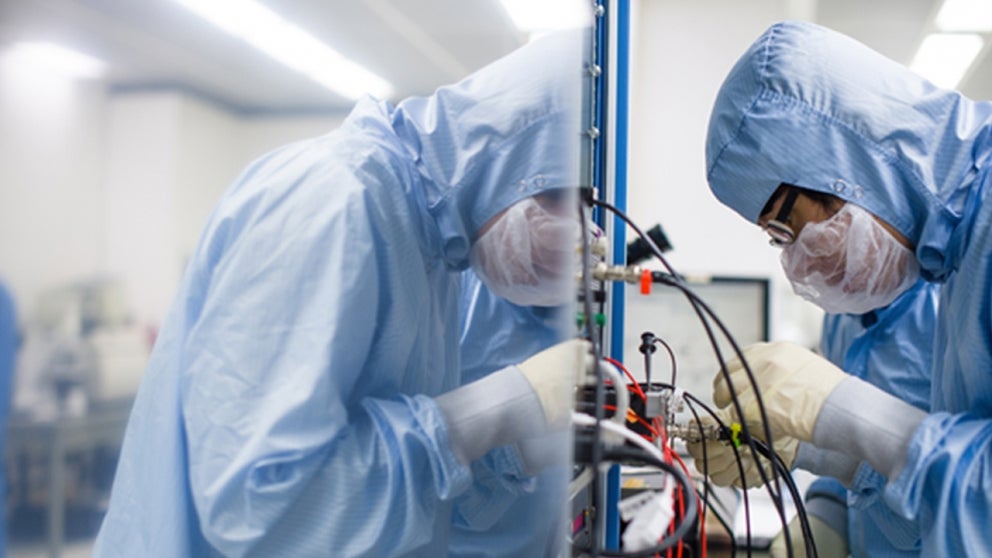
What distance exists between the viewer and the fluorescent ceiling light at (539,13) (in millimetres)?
812

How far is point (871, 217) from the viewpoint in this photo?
1039 millimetres

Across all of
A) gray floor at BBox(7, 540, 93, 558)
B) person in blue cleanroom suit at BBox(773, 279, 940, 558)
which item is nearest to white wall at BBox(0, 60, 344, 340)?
gray floor at BBox(7, 540, 93, 558)

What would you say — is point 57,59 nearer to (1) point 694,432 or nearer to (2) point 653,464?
(2) point 653,464

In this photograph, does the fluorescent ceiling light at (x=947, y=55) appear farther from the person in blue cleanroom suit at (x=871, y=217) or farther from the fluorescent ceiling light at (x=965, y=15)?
the person in blue cleanroom suit at (x=871, y=217)

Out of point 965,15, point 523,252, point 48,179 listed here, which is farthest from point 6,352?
point 965,15

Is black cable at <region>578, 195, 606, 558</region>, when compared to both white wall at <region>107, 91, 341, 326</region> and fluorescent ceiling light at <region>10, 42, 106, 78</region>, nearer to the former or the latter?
white wall at <region>107, 91, 341, 326</region>

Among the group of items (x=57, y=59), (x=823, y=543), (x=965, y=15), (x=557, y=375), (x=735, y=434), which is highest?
(x=965, y=15)

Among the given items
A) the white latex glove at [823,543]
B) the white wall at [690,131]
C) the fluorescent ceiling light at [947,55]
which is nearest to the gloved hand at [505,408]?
the white latex glove at [823,543]

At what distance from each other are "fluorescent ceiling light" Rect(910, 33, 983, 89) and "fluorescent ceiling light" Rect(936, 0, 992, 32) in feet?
0.16

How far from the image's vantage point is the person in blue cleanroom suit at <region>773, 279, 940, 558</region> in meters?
1.32

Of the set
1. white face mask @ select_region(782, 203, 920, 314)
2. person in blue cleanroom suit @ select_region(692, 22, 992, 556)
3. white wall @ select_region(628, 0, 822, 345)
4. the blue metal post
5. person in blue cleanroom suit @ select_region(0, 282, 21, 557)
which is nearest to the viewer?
person in blue cleanroom suit @ select_region(0, 282, 21, 557)

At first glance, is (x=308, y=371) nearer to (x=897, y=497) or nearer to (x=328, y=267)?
(x=328, y=267)

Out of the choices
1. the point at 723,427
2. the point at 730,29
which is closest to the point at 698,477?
the point at 723,427

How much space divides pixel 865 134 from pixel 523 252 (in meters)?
0.54
